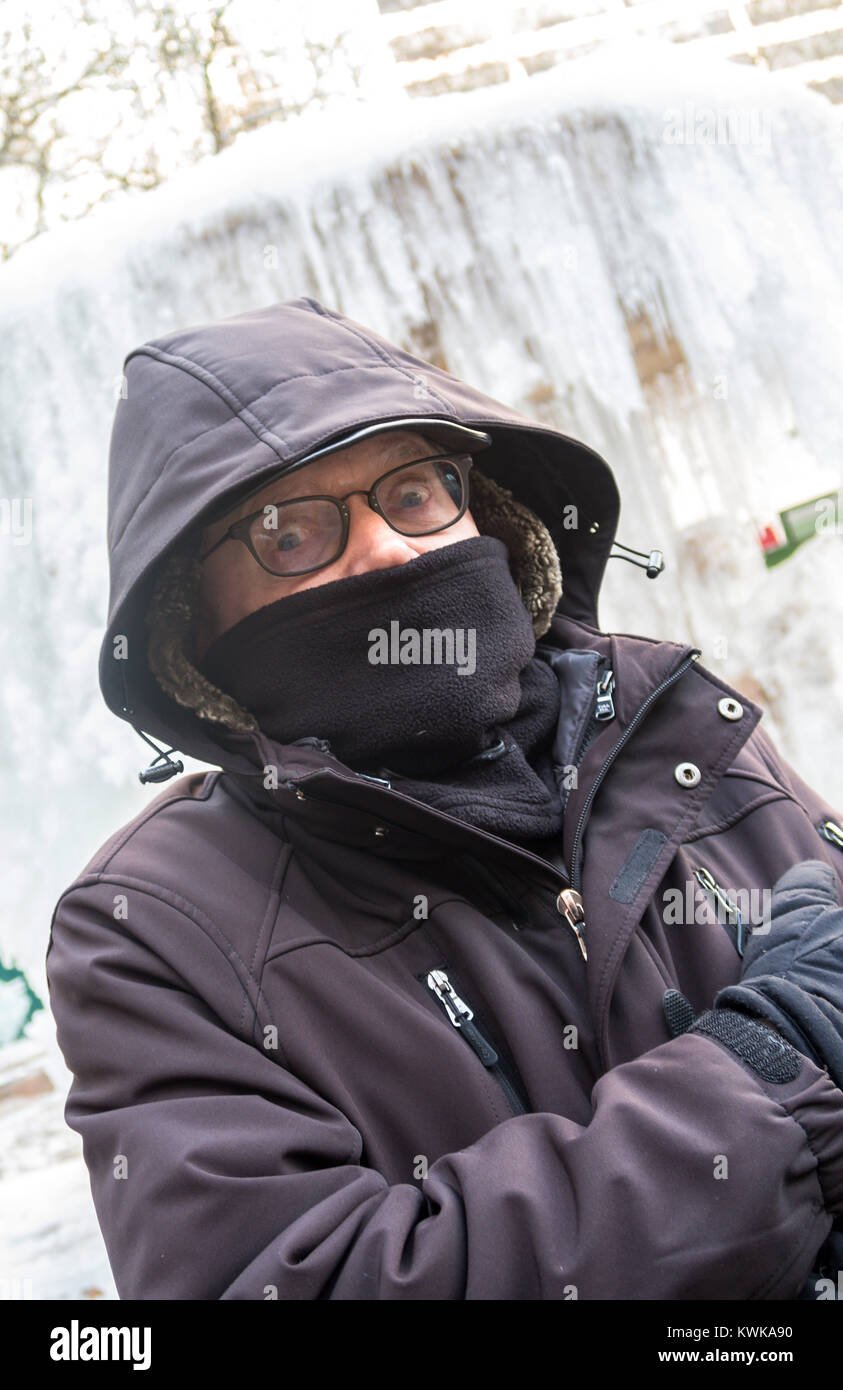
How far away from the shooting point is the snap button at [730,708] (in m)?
1.55

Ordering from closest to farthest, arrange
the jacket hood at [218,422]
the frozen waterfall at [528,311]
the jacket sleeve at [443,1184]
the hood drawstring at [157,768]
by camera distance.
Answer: the jacket sleeve at [443,1184] < the jacket hood at [218,422] < the hood drawstring at [157,768] < the frozen waterfall at [528,311]

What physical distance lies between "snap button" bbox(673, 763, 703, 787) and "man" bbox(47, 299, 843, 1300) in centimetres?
1

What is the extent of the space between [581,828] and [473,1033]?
286 mm

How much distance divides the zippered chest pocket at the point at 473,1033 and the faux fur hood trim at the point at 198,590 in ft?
1.34

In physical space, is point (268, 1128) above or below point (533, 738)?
below

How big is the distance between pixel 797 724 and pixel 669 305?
5.17 ft

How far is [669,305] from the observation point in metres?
4.10

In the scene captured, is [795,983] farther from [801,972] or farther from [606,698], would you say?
[606,698]

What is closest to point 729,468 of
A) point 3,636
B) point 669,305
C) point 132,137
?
point 669,305
